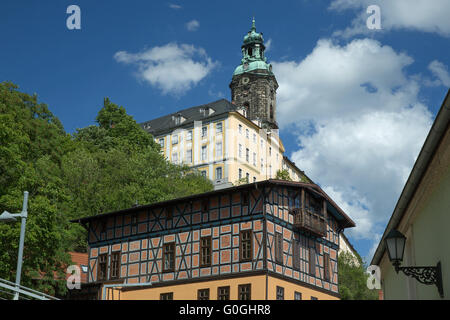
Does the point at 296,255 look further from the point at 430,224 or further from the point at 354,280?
the point at 354,280

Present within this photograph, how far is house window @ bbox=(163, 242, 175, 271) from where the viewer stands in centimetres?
3706

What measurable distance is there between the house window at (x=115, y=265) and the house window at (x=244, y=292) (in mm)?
8469

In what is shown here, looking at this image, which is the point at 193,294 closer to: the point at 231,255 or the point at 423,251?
the point at 231,255

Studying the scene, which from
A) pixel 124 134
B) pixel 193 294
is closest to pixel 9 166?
pixel 193 294

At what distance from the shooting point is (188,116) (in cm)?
8619

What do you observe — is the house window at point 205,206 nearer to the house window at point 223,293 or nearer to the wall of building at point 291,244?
the wall of building at point 291,244

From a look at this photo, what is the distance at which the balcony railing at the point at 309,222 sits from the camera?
3659 cm

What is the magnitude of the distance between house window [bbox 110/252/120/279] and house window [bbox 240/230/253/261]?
833cm

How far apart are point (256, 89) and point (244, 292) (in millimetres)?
65943

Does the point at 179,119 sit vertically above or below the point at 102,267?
→ above

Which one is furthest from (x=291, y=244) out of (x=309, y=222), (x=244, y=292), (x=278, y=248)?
(x=244, y=292)

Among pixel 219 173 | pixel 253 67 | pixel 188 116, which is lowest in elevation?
pixel 219 173

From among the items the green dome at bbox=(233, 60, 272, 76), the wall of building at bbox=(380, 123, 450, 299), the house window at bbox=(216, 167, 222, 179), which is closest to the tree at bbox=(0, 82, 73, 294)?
the wall of building at bbox=(380, 123, 450, 299)
